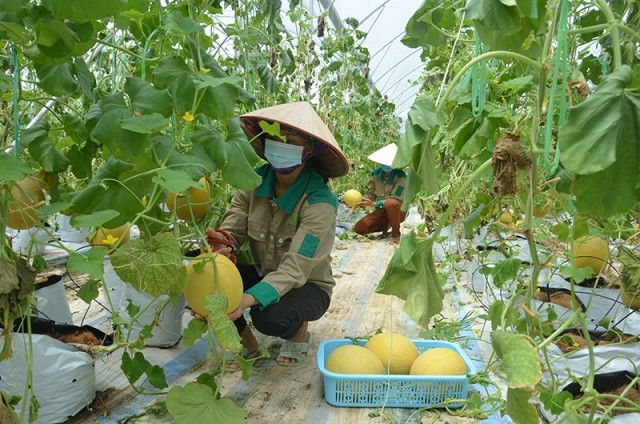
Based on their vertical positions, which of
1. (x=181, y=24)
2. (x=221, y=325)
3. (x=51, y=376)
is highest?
(x=181, y=24)

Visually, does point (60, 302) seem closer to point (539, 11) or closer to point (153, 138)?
point (153, 138)

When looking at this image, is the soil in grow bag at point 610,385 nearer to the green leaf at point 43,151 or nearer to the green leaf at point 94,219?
the green leaf at point 94,219

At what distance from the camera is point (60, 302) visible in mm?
2238

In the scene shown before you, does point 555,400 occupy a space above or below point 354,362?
above

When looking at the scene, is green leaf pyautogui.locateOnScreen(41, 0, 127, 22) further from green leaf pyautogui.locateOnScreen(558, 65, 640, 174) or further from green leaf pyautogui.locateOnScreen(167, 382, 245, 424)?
green leaf pyautogui.locateOnScreen(167, 382, 245, 424)

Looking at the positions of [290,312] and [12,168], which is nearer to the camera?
[12,168]

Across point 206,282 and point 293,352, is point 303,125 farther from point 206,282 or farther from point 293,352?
point 293,352

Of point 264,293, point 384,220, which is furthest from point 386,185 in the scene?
point 264,293

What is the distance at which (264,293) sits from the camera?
78.2 inches

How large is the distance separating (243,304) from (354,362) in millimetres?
432

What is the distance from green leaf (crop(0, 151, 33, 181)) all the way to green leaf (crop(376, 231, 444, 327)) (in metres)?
0.69

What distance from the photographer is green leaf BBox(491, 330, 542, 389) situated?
2.83 feet

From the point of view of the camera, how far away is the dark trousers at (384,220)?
5.12m

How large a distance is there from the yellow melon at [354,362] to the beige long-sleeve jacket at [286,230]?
0.30 meters
